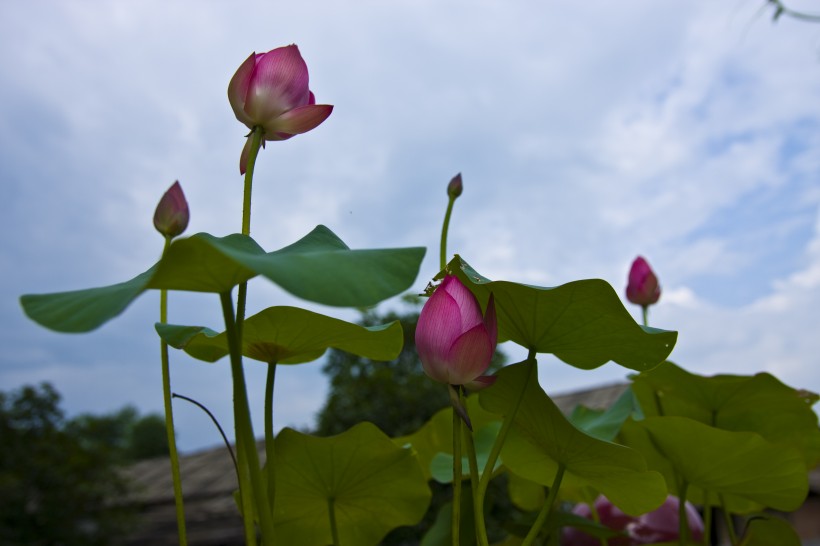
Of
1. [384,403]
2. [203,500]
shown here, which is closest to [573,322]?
[384,403]

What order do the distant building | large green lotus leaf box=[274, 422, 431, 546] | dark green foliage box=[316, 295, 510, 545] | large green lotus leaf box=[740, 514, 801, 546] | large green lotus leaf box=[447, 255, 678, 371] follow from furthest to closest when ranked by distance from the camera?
the distant building
dark green foliage box=[316, 295, 510, 545]
large green lotus leaf box=[740, 514, 801, 546]
large green lotus leaf box=[274, 422, 431, 546]
large green lotus leaf box=[447, 255, 678, 371]

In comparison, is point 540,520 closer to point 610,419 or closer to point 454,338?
point 454,338

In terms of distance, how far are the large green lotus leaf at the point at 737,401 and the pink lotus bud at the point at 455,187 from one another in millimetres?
206

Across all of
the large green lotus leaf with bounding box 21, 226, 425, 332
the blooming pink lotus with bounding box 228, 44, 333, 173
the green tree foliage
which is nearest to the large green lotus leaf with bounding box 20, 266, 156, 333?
the large green lotus leaf with bounding box 21, 226, 425, 332

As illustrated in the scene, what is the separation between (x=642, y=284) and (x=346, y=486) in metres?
0.37

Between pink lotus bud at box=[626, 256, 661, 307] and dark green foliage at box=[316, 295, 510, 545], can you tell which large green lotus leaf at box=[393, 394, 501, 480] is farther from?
dark green foliage at box=[316, 295, 510, 545]

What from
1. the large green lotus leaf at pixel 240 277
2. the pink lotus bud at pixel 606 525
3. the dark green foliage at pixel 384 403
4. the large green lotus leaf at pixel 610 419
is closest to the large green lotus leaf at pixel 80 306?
the large green lotus leaf at pixel 240 277

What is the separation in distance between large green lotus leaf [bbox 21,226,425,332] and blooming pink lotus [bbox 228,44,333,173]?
8cm

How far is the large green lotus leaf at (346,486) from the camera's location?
0.46 meters

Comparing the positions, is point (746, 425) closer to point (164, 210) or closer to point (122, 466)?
point (164, 210)

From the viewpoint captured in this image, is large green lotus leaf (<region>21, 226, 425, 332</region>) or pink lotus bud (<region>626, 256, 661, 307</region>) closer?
large green lotus leaf (<region>21, 226, 425, 332</region>)

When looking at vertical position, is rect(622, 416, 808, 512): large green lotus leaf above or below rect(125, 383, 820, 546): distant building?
below

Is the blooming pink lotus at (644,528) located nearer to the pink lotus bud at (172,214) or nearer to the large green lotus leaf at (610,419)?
the large green lotus leaf at (610,419)

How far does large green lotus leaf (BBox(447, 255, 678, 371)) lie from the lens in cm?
36
